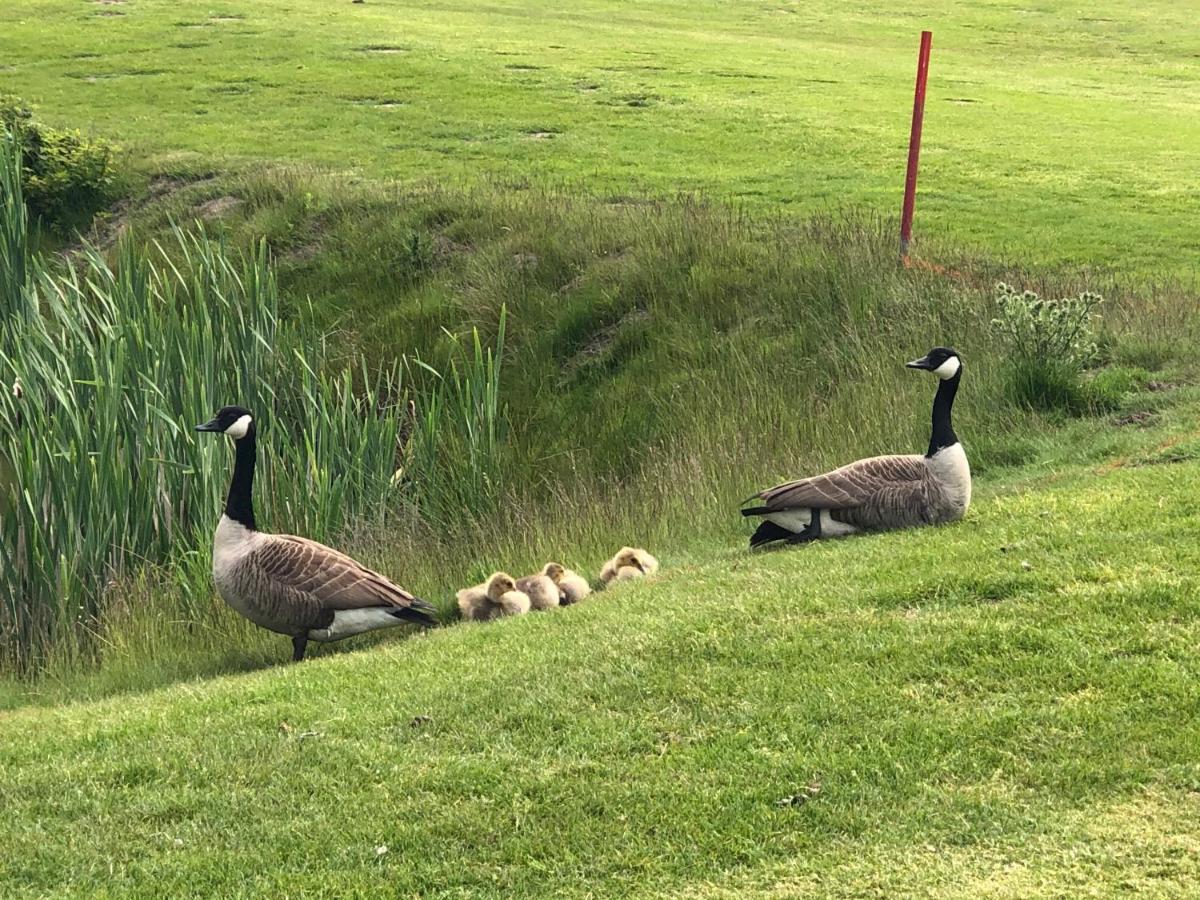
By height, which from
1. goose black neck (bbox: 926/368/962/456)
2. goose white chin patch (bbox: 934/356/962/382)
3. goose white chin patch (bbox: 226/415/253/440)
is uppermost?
goose white chin patch (bbox: 934/356/962/382)

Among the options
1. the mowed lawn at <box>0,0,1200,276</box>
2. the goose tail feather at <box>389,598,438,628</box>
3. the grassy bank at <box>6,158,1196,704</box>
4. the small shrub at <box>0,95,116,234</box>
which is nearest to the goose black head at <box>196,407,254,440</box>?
the grassy bank at <box>6,158,1196,704</box>

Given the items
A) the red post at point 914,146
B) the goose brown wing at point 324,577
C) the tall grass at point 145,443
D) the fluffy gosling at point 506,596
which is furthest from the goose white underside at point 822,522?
the red post at point 914,146

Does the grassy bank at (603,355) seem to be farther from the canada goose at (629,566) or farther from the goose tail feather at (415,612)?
the canada goose at (629,566)

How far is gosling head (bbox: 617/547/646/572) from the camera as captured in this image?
872 centimetres

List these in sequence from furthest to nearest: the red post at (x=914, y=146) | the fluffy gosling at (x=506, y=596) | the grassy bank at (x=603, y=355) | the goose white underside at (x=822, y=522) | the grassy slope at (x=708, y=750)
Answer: the red post at (x=914, y=146) < the grassy bank at (x=603, y=355) < the goose white underside at (x=822, y=522) < the fluffy gosling at (x=506, y=596) < the grassy slope at (x=708, y=750)

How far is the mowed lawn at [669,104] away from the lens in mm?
19969

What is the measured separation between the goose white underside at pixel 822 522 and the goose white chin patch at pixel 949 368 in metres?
1.24

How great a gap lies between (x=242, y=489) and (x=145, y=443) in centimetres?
158

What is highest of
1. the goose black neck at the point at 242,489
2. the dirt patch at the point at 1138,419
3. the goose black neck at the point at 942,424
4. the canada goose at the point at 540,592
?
the goose black neck at the point at 942,424

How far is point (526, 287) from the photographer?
16906mm

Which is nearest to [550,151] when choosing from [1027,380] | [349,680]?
[1027,380]

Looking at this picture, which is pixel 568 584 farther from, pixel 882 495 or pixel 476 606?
pixel 882 495

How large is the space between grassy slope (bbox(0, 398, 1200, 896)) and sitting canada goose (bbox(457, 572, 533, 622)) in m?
0.61

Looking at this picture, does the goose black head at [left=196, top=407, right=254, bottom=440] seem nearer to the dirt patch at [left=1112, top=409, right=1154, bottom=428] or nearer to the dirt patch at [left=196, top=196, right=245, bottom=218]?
the dirt patch at [left=1112, top=409, right=1154, bottom=428]
